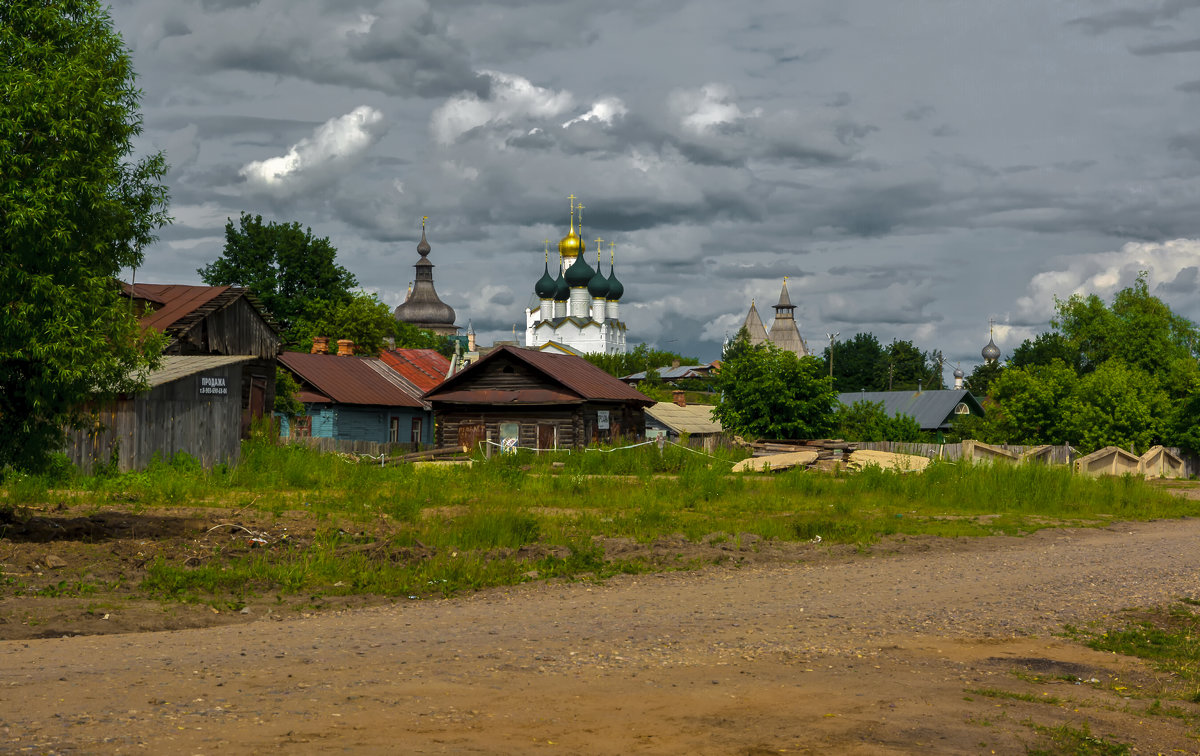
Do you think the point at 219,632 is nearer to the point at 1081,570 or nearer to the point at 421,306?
the point at 1081,570

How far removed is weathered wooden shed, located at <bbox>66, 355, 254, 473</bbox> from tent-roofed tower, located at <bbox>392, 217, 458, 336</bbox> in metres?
120

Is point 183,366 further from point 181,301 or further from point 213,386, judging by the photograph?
point 181,301

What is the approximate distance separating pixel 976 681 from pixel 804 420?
32806 mm

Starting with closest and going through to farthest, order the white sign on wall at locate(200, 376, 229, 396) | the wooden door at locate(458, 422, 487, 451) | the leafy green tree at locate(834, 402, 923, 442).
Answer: the white sign on wall at locate(200, 376, 229, 396) < the wooden door at locate(458, 422, 487, 451) < the leafy green tree at locate(834, 402, 923, 442)

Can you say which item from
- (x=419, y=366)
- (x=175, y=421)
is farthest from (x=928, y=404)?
(x=175, y=421)

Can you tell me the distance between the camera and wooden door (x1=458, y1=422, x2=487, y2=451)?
44.5 metres

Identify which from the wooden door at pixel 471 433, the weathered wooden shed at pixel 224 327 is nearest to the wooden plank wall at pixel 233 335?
the weathered wooden shed at pixel 224 327

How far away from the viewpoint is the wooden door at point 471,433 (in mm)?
44500

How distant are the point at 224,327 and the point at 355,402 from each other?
9105 mm

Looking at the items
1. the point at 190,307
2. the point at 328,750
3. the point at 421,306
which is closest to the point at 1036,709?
the point at 328,750

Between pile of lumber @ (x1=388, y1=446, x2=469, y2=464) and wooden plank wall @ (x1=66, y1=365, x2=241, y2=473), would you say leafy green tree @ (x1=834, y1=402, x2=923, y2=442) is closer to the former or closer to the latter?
pile of lumber @ (x1=388, y1=446, x2=469, y2=464)

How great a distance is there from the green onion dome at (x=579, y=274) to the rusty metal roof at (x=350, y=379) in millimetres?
88315

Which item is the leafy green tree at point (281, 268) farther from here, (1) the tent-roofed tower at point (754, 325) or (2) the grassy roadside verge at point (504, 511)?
(1) the tent-roofed tower at point (754, 325)

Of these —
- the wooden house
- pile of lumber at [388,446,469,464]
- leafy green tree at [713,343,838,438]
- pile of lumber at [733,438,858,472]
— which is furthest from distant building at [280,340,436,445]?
pile of lumber at [733,438,858,472]
